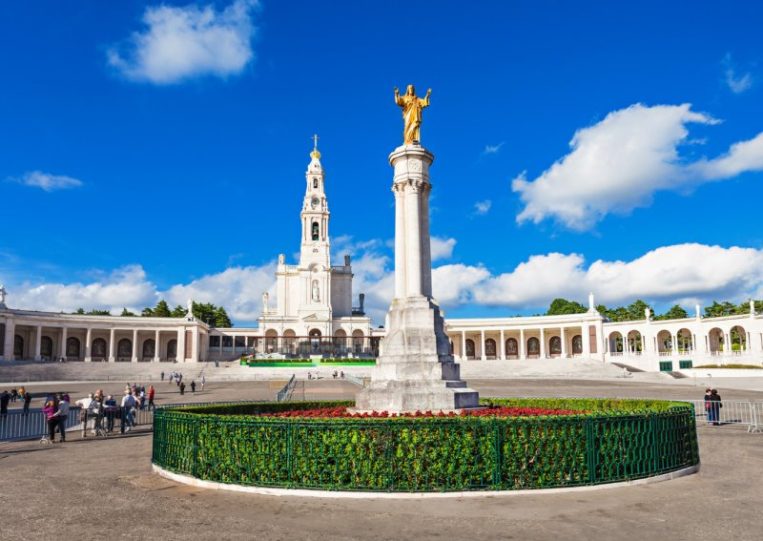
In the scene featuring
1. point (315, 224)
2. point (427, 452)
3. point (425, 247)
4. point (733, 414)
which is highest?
point (315, 224)

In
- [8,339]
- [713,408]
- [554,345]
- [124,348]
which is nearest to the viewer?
[713,408]

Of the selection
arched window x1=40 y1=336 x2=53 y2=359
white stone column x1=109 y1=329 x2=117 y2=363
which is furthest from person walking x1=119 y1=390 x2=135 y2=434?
arched window x1=40 y1=336 x2=53 y2=359

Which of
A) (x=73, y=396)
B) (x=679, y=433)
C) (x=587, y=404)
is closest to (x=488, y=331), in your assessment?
(x=73, y=396)

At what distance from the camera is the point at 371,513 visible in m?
9.23

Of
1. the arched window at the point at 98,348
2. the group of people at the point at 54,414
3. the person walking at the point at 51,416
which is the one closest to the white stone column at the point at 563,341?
the arched window at the point at 98,348

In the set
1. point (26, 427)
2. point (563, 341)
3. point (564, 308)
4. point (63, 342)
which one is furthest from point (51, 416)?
point (564, 308)

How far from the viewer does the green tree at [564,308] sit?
418 ft

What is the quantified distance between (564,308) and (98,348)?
91.6m

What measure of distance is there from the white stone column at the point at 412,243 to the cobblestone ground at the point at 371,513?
362 inches

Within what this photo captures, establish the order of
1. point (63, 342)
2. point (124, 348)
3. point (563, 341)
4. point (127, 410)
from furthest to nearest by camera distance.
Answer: point (124, 348) → point (563, 341) → point (63, 342) → point (127, 410)

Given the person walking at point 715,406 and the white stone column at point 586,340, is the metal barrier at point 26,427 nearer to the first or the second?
the person walking at point 715,406

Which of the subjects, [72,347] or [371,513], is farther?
[72,347]

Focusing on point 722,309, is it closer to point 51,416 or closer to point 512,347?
point 512,347

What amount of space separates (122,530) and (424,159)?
14.0m
